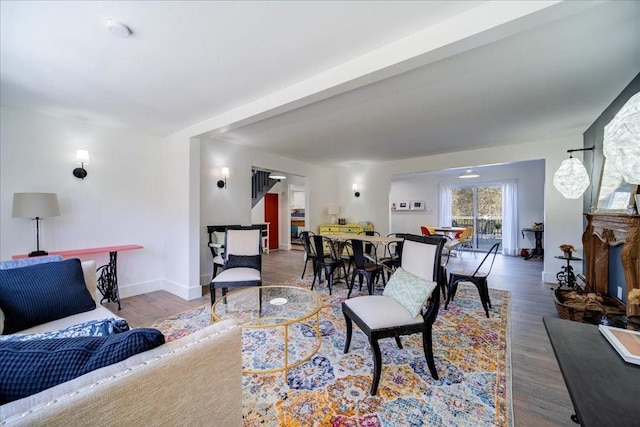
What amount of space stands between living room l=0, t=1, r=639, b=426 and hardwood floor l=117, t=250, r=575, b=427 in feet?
1.41

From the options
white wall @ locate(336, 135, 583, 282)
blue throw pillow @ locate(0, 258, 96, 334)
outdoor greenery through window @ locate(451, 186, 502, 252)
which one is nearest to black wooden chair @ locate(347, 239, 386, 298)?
blue throw pillow @ locate(0, 258, 96, 334)

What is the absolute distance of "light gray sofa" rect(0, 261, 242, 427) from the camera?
62cm

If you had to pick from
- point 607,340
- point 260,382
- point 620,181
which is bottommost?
point 260,382

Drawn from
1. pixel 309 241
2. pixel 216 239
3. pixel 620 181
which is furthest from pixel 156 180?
pixel 620 181

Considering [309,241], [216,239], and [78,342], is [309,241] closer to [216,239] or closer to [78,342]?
[216,239]

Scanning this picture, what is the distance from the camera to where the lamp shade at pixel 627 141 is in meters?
1.08

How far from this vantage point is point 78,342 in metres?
0.84

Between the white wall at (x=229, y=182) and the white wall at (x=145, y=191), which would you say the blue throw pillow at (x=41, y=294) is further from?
the white wall at (x=229, y=182)

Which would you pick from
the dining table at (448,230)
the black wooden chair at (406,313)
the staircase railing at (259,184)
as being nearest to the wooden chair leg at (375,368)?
the black wooden chair at (406,313)

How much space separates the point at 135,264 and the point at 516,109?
18.5 feet

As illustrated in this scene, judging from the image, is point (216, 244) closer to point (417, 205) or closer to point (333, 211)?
point (333, 211)

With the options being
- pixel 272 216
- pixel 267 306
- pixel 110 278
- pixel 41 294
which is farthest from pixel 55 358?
pixel 272 216

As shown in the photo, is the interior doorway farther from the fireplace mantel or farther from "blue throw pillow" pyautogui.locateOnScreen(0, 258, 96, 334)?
the fireplace mantel

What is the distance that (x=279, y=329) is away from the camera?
8.89 feet
